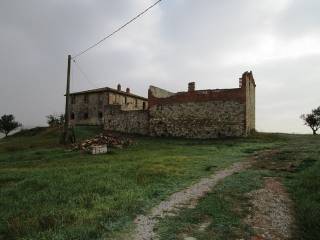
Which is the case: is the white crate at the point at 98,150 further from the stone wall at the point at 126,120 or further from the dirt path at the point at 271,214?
the dirt path at the point at 271,214

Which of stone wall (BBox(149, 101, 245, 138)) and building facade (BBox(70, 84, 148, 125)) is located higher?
building facade (BBox(70, 84, 148, 125))

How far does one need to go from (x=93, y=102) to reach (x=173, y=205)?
133 feet

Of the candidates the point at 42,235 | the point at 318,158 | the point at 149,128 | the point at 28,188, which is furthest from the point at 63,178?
the point at 149,128

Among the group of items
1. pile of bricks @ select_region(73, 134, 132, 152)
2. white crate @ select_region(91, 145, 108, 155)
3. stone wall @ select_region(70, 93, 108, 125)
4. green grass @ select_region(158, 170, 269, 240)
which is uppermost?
stone wall @ select_region(70, 93, 108, 125)

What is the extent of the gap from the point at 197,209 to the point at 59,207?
3.64 meters

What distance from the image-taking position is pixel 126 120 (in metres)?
34.2

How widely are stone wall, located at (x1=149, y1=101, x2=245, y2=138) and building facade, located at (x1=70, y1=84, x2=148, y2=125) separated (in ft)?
45.3

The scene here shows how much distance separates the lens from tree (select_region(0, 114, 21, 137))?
57.5 meters

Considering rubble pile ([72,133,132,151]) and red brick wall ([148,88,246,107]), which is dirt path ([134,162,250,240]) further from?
red brick wall ([148,88,246,107])

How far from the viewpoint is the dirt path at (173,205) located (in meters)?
6.11

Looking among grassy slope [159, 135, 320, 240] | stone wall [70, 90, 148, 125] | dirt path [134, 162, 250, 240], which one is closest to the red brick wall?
stone wall [70, 90, 148, 125]

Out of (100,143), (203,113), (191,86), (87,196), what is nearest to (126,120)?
(191,86)

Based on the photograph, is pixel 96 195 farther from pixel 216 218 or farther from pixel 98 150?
pixel 98 150

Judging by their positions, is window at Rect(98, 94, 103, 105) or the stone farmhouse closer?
the stone farmhouse
